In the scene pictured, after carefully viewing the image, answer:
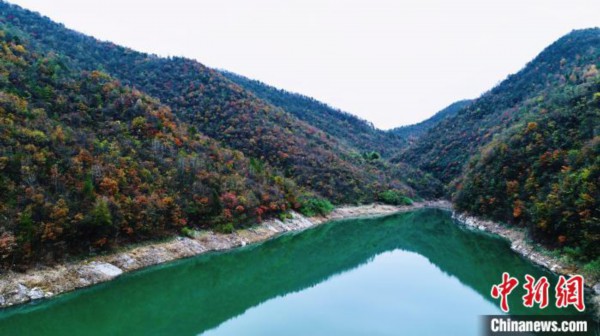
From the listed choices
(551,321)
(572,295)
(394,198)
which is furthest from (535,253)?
(394,198)

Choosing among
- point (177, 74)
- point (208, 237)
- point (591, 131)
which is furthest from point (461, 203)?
point (177, 74)

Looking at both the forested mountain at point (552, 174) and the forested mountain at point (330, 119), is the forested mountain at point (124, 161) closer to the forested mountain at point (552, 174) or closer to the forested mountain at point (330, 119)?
the forested mountain at point (552, 174)

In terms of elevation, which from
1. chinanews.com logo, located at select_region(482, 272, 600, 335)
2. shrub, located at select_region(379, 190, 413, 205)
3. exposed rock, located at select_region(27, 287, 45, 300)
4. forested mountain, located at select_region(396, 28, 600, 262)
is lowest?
shrub, located at select_region(379, 190, 413, 205)

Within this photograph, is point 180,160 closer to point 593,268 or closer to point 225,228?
point 225,228

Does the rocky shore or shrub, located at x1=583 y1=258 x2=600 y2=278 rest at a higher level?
shrub, located at x1=583 y1=258 x2=600 y2=278

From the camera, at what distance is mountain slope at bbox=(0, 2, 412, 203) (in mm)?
66812

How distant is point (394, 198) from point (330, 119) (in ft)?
213

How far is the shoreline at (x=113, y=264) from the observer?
62.9 feet

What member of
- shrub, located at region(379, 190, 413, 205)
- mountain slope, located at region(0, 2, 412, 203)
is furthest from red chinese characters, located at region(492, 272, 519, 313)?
shrub, located at region(379, 190, 413, 205)

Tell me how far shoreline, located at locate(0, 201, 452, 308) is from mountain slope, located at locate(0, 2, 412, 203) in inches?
920

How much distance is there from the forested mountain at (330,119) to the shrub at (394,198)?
41.5 m

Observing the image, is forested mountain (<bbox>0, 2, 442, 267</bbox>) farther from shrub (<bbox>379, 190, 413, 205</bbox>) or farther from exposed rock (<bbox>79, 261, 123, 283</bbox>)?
exposed rock (<bbox>79, 261, 123, 283</bbox>)

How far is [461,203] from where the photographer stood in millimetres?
53062

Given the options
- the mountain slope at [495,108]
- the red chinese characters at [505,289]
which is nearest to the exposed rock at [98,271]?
the red chinese characters at [505,289]
